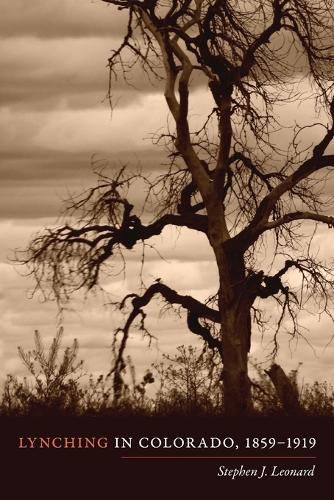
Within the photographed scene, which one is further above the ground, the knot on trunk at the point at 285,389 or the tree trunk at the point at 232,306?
the tree trunk at the point at 232,306

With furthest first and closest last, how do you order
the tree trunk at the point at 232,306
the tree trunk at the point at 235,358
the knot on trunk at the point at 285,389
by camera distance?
the tree trunk at the point at 232,306
the tree trunk at the point at 235,358
the knot on trunk at the point at 285,389

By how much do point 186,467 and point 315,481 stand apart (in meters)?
1.64

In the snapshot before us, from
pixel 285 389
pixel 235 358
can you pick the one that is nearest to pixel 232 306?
pixel 235 358

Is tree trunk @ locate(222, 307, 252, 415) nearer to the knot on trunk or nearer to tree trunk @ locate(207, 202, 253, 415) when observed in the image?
tree trunk @ locate(207, 202, 253, 415)

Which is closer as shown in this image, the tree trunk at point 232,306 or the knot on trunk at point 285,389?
the knot on trunk at point 285,389

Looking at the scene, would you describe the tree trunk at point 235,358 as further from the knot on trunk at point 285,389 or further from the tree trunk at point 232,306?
the knot on trunk at point 285,389

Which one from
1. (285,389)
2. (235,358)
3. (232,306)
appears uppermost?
(232,306)

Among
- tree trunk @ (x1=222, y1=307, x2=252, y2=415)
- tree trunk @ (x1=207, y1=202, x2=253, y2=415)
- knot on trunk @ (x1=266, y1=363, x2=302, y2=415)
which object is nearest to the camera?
knot on trunk @ (x1=266, y1=363, x2=302, y2=415)

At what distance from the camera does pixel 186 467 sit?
13.2 m

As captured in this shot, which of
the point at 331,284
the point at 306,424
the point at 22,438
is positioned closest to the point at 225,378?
the point at 331,284

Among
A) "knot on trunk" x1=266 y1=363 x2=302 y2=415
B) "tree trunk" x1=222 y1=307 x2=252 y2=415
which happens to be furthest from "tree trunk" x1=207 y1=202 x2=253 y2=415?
"knot on trunk" x1=266 y1=363 x2=302 y2=415

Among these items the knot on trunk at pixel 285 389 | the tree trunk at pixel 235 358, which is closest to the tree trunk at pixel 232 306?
the tree trunk at pixel 235 358

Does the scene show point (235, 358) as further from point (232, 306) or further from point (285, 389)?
point (285, 389)

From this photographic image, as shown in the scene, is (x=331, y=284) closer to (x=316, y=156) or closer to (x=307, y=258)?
(x=307, y=258)
